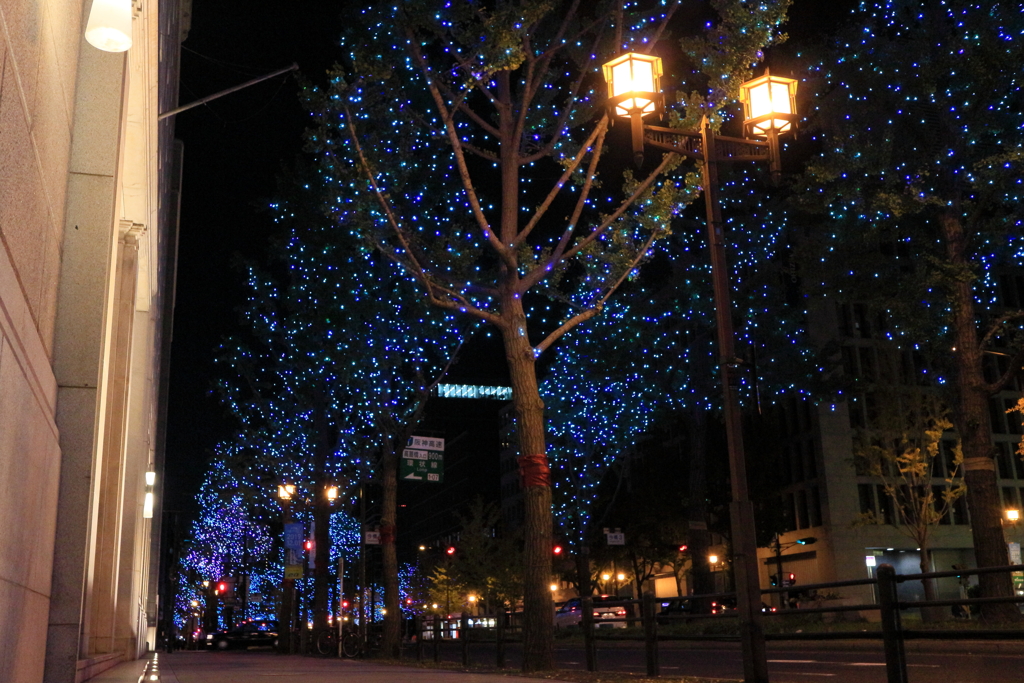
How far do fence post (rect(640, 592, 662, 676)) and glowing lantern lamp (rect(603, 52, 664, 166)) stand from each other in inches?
218

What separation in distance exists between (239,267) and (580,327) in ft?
46.2

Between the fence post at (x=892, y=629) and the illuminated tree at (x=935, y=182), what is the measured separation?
42.5ft

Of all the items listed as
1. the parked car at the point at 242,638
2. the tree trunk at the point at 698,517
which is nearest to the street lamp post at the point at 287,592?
the parked car at the point at 242,638

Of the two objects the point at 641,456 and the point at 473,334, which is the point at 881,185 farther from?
the point at 641,456

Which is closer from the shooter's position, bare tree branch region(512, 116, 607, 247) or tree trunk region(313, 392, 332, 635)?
bare tree branch region(512, 116, 607, 247)

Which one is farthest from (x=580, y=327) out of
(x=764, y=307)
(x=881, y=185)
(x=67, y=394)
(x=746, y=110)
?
(x=67, y=394)

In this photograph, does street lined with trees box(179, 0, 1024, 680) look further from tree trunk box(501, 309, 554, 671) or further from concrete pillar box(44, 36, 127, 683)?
concrete pillar box(44, 36, 127, 683)

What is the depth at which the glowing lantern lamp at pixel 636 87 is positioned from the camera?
10875 mm

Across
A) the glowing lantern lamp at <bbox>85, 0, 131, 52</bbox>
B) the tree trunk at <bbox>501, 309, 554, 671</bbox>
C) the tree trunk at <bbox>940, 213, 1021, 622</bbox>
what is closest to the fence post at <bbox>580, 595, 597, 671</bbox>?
the tree trunk at <bbox>501, 309, 554, 671</bbox>

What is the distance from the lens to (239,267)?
102ft

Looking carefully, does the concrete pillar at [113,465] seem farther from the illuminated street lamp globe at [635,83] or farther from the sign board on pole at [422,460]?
the sign board on pole at [422,460]

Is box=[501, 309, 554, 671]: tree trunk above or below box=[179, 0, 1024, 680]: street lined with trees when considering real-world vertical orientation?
below

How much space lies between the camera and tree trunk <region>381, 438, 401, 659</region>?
77.9ft

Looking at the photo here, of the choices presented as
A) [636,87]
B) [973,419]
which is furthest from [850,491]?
[636,87]
